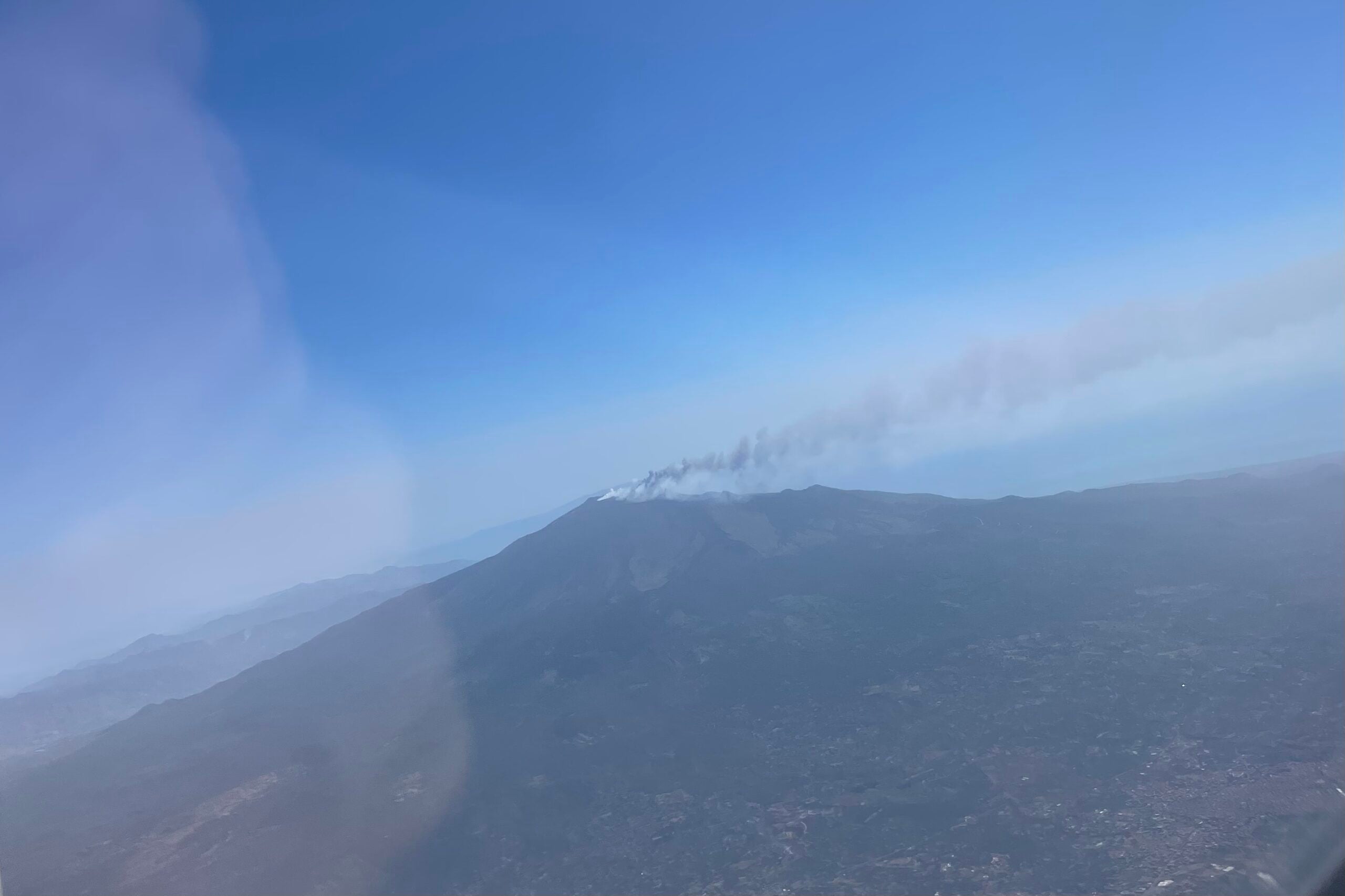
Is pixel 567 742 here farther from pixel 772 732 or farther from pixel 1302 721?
pixel 1302 721

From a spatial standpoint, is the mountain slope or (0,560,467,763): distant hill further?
(0,560,467,763): distant hill

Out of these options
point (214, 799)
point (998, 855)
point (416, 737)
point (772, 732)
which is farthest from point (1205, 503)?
point (214, 799)

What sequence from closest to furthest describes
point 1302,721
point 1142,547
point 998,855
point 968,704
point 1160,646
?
1. point 998,855
2. point 1302,721
3. point 968,704
4. point 1160,646
5. point 1142,547

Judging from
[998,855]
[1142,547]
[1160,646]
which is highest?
[1142,547]

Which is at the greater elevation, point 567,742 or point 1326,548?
point 1326,548
